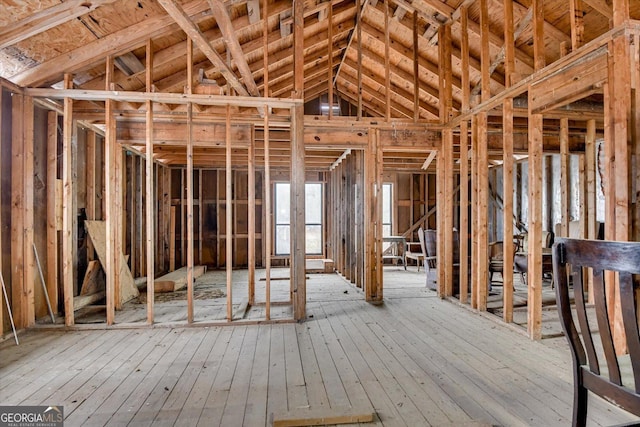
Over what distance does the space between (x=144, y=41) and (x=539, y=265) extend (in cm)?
501

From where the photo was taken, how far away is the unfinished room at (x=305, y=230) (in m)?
2.19

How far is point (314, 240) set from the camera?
10.0m

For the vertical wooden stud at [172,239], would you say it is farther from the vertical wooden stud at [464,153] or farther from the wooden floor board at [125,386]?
the vertical wooden stud at [464,153]

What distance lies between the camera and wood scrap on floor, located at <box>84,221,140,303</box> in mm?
4922

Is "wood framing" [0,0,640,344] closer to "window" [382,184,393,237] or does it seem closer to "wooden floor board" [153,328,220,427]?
"wooden floor board" [153,328,220,427]

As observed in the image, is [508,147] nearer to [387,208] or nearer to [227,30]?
[227,30]

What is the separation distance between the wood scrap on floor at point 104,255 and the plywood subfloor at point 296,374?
4.67 feet

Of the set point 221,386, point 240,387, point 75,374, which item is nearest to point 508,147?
point 240,387

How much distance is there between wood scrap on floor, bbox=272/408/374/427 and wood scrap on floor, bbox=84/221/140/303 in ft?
13.1

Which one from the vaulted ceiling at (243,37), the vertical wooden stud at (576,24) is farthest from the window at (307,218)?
the vertical wooden stud at (576,24)

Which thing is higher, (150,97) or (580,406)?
(150,97)

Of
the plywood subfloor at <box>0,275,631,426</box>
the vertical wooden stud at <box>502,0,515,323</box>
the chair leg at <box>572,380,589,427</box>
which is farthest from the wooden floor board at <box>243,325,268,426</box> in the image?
the vertical wooden stud at <box>502,0,515,323</box>

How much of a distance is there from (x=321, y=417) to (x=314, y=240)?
804 centimetres

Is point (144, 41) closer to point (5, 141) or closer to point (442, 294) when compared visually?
point (5, 141)
